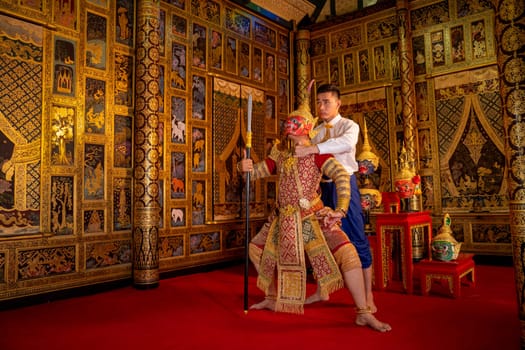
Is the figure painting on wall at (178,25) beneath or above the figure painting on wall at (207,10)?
beneath

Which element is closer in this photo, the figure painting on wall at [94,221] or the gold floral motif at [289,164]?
the gold floral motif at [289,164]

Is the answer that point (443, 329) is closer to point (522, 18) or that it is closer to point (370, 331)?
point (370, 331)

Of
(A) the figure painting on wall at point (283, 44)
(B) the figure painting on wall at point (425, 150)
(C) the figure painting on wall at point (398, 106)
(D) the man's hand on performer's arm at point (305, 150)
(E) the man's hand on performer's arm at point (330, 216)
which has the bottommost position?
(E) the man's hand on performer's arm at point (330, 216)

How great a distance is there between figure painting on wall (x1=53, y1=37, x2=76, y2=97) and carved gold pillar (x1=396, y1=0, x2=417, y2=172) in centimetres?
532

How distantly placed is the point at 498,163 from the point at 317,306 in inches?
174

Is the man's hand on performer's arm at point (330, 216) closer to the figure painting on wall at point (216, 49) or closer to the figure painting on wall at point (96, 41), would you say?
the figure painting on wall at point (96, 41)

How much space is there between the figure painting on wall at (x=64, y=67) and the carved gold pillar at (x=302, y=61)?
14.8 ft

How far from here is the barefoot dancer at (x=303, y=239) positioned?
3170 millimetres

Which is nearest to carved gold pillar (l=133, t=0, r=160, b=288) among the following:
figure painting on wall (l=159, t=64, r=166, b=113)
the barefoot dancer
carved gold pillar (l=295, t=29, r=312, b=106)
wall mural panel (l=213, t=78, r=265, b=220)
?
figure painting on wall (l=159, t=64, r=166, b=113)

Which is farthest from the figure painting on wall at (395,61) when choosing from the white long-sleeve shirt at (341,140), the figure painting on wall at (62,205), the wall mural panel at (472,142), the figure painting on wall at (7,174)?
the figure painting on wall at (7,174)

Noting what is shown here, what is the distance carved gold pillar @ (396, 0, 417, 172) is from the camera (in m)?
6.89

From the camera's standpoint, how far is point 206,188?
6.32 m

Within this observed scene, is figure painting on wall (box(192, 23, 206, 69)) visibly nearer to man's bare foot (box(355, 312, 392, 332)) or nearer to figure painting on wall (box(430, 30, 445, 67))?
figure painting on wall (box(430, 30, 445, 67))

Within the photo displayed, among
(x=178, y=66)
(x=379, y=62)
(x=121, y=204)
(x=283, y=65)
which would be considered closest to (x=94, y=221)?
(x=121, y=204)
